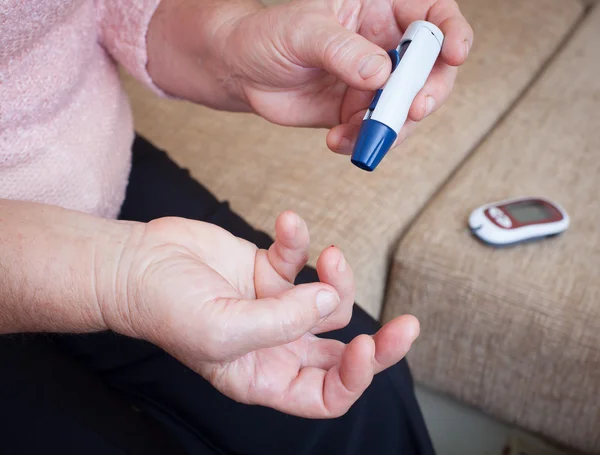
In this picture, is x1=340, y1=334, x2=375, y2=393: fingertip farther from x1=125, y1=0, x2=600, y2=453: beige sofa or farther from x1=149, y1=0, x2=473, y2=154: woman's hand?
x1=125, y1=0, x2=600, y2=453: beige sofa

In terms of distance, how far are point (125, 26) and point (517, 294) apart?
0.61 metres

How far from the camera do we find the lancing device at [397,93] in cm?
57

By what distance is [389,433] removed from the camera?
0.71 metres

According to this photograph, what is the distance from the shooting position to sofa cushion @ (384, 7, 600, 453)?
0.88m

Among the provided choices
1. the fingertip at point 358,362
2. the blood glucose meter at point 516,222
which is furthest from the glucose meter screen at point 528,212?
the fingertip at point 358,362

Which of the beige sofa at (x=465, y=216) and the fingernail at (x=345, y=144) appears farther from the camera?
the beige sofa at (x=465, y=216)

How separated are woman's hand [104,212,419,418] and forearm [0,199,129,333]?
0.02 metres

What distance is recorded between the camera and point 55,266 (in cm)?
50

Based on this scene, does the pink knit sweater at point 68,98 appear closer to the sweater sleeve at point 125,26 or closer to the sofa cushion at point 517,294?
the sweater sleeve at point 125,26

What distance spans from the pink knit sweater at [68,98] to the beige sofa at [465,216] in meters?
0.29

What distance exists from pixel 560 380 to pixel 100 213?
2.17 ft

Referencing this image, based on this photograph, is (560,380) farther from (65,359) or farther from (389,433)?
(65,359)

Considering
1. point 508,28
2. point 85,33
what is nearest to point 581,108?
point 508,28

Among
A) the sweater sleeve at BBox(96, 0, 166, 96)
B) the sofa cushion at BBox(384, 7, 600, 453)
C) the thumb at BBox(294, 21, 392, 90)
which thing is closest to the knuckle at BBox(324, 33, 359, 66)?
the thumb at BBox(294, 21, 392, 90)
